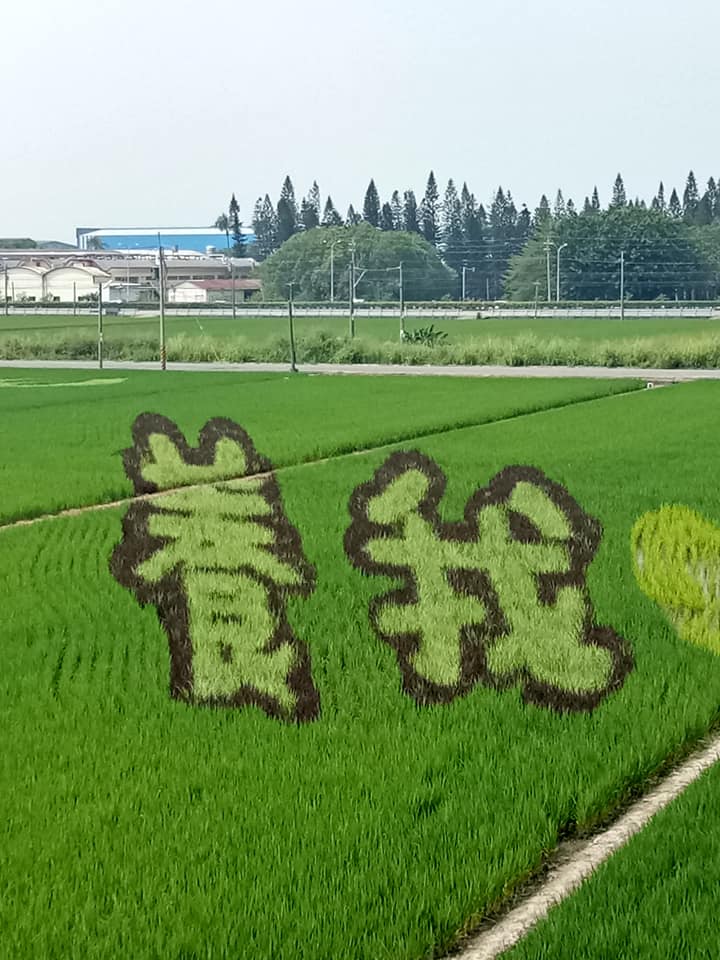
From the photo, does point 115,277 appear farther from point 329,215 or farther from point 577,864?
point 577,864

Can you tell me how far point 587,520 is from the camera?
11305 millimetres

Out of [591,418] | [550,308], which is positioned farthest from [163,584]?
[550,308]

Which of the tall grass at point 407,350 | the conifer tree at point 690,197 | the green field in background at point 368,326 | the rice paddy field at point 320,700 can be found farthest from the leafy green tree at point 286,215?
the rice paddy field at point 320,700

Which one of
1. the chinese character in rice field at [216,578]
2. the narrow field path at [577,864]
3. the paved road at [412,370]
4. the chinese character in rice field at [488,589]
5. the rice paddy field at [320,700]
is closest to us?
the narrow field path at [577,864]

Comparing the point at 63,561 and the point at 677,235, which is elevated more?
the point at 677,235

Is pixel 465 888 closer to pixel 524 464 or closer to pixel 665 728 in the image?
pixel 665 728

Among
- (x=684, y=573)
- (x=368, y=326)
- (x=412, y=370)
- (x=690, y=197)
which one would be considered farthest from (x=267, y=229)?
(x=684, y=573)

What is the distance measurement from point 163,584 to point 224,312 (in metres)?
75.1

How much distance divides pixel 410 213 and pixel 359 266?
47091mm

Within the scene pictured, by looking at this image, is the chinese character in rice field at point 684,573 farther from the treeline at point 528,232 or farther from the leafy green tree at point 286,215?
the leafy green tree at point 286,215

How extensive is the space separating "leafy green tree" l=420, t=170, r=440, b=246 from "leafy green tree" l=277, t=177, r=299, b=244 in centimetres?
1491

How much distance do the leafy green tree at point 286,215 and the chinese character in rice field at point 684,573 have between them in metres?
138

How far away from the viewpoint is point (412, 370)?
124ft

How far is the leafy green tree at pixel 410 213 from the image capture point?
139 m
